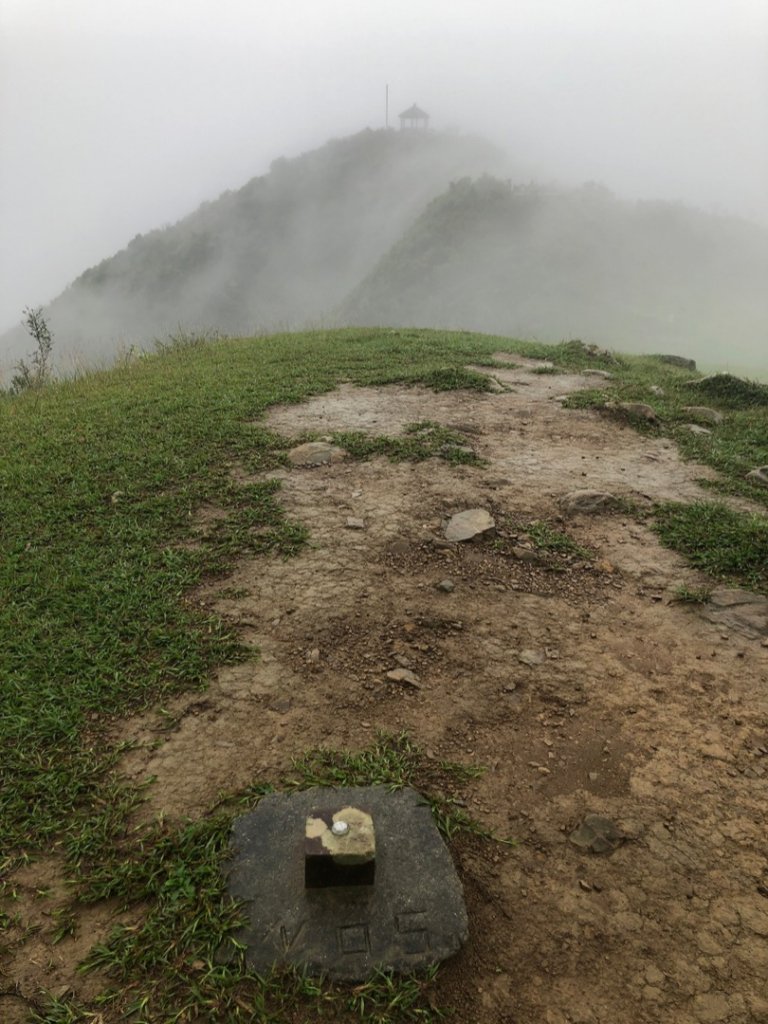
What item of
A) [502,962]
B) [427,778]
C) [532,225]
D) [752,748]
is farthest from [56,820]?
[532,225]

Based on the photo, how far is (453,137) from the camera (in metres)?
93.8

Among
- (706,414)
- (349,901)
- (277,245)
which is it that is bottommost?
(277,245)

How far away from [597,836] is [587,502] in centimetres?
304

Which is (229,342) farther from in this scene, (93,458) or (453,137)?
(453,137)

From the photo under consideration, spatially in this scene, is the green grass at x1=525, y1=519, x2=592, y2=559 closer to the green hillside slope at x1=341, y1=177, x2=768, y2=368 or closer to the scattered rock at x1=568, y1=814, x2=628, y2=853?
the scattered rock at x1=568, y1=814, x2=628, y2=853

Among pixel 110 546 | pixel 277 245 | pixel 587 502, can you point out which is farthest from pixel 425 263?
pixel 110 546

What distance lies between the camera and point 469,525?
4.54 meters

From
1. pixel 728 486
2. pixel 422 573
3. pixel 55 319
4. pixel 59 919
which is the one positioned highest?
pixel 59 919

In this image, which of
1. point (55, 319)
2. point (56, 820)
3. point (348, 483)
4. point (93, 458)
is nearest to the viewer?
point (56, 820)

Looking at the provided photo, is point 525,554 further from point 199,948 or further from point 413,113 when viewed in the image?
point 413,113

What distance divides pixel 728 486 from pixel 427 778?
165 inches

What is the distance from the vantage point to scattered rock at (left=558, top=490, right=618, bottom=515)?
4906 millimetres

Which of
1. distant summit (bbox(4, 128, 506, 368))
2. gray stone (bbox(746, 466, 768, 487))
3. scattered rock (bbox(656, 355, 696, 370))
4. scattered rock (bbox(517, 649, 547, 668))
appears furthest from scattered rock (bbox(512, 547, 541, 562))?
distant summit (bbox(4, 128, 506, 368))

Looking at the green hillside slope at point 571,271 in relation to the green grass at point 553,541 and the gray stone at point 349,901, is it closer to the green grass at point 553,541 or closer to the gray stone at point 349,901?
the green grass at point 553,541
